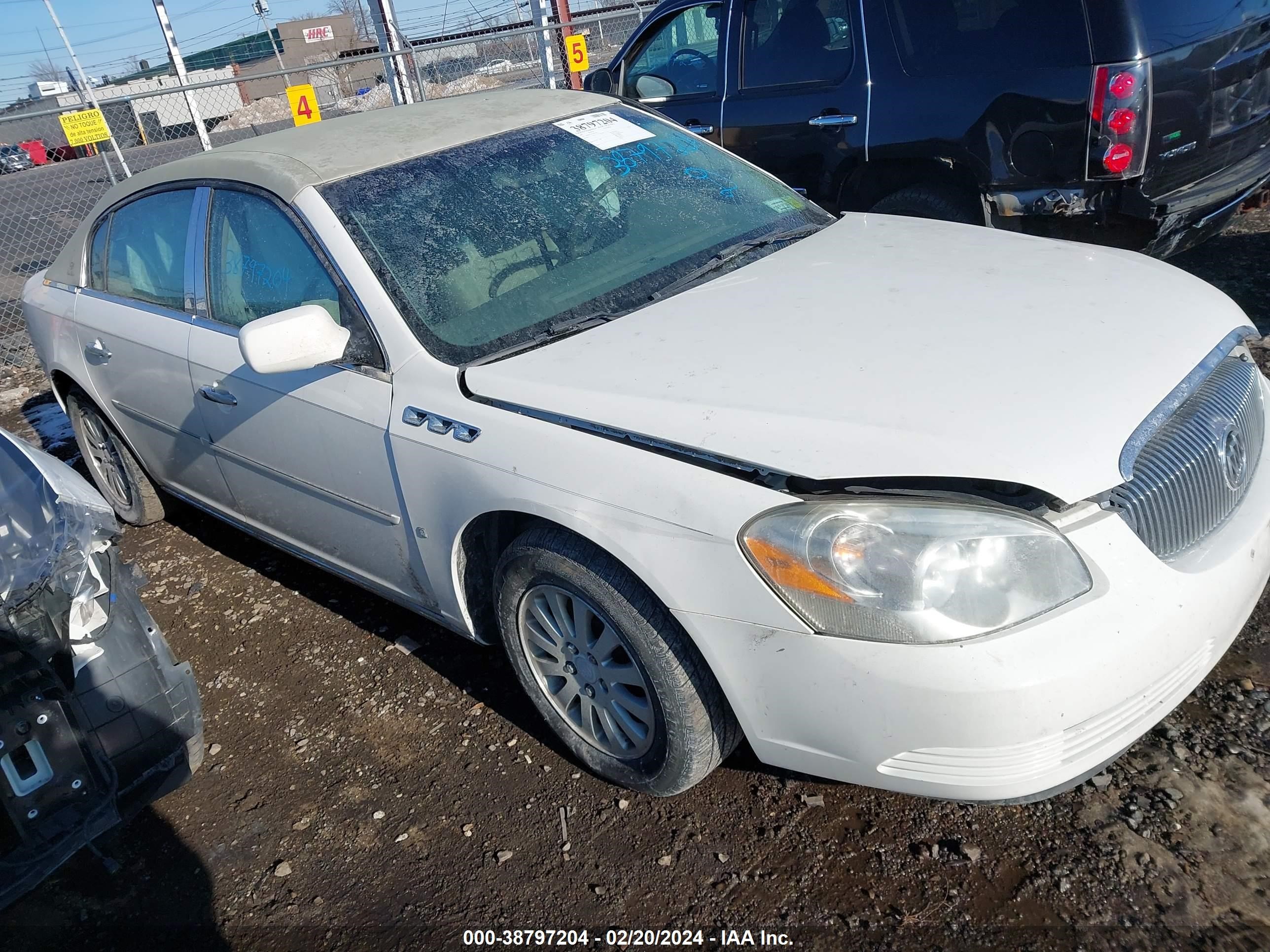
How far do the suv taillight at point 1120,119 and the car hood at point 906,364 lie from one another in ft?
4.69

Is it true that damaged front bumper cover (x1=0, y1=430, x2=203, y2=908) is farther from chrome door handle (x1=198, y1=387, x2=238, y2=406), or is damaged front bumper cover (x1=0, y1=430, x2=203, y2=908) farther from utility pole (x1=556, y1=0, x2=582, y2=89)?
utility pole (x1=556, y1=0, x2=582, y2=89)

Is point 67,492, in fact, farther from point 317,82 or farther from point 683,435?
point 317,82

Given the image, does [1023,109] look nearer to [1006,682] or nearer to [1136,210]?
[1136,210]

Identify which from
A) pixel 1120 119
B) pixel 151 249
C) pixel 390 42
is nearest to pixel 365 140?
→ pixel 151 249

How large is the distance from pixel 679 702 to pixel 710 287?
1.22m

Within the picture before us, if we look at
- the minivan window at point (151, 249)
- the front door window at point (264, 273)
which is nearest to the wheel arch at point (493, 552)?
the front door window at point (264, 273)

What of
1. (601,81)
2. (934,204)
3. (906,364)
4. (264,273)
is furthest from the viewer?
(601,81)

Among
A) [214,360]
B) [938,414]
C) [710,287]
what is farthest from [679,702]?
[214,360]

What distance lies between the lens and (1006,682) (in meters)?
1.78

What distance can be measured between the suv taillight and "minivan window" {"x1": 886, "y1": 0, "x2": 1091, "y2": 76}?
5.9 inches

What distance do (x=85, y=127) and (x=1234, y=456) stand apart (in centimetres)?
951

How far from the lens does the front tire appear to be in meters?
2.20

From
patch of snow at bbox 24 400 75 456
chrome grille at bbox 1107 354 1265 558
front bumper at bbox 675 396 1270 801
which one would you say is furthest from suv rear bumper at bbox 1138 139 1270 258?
patch of snow at bbox 24 400 75 456

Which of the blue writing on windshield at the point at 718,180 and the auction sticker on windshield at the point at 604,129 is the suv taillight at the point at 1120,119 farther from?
the auction sticker on windshield at the point at 604,129
